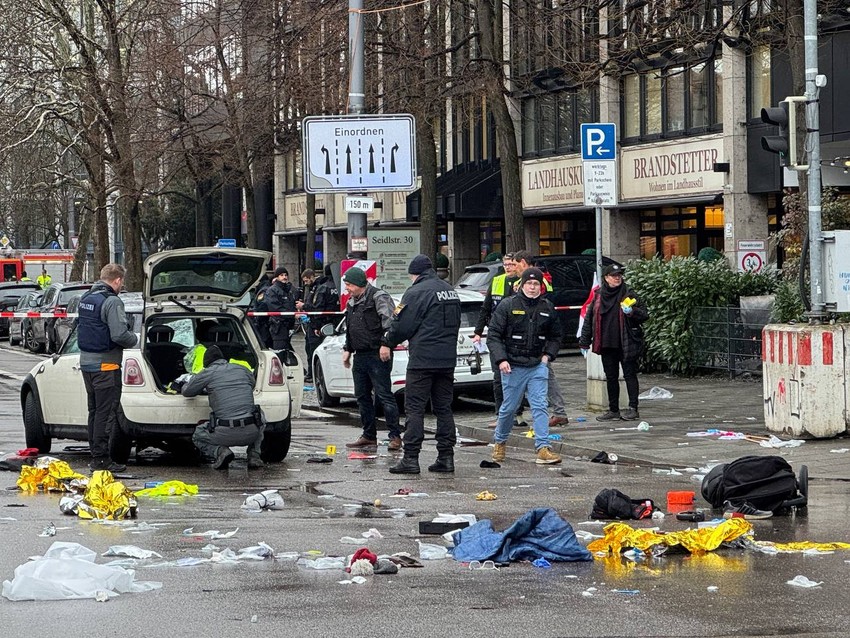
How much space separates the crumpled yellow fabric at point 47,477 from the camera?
1158cm

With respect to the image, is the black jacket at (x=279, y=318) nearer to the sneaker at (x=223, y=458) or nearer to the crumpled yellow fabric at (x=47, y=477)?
the sneaker at (x=223, y=458)

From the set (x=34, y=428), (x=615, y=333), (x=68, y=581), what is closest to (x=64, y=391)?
(x=34, y=428)

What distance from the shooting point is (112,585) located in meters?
7.49

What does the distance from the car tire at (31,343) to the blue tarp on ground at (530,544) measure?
27.9 meters

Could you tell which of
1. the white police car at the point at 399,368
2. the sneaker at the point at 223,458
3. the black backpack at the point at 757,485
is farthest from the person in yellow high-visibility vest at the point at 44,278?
the black backpack at the point at 757,485

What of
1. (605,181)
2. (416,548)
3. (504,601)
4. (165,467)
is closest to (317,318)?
(605,181)

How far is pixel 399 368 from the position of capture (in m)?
17.6

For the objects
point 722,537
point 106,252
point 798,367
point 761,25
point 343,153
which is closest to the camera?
point 722,537

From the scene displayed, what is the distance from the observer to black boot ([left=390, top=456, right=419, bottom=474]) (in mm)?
12711

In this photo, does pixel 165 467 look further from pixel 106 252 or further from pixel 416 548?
pixel 106 252

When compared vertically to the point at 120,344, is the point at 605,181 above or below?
above

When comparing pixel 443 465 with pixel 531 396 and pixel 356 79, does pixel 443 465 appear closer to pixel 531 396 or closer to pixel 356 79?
pixel 531 396

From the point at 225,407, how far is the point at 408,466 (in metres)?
1.63

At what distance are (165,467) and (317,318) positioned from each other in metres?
10.2
